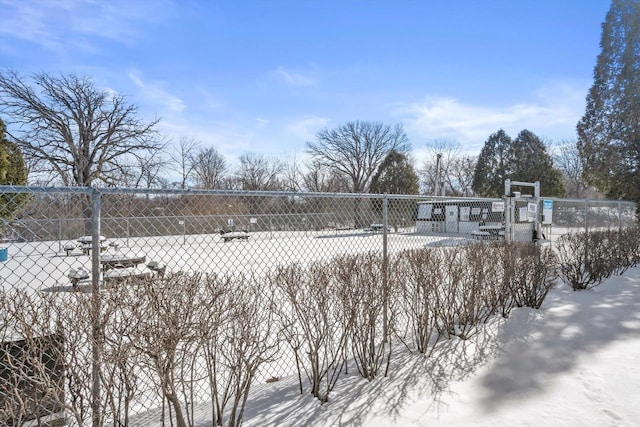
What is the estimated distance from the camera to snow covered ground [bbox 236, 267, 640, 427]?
253 centimetres

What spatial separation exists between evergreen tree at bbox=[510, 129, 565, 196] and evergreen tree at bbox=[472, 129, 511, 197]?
1.35 feet

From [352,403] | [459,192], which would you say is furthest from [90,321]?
[459,192]

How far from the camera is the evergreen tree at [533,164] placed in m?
25.0

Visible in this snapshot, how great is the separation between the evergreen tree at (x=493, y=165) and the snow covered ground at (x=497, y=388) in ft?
82.9

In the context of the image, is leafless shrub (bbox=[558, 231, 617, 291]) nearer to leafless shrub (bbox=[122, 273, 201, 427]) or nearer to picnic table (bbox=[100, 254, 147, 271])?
leafless shrub (bbox=[122, 273, 201, 427])

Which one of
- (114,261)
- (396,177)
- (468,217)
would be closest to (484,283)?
(114,261)

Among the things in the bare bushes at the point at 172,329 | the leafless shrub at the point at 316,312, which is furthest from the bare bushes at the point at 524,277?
the bare bushes at the point at 172,329

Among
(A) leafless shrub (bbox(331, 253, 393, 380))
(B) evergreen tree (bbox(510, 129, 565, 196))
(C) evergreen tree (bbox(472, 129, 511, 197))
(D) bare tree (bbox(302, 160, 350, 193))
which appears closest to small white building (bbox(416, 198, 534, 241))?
(A) leafless shrub (bbox(331, 253, 393, 380))

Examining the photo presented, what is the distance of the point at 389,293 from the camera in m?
3.28

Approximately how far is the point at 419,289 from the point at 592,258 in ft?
16.2

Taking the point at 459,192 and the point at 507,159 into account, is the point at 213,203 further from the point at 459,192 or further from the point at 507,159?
the point at 459,192

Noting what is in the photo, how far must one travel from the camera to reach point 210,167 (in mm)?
36344

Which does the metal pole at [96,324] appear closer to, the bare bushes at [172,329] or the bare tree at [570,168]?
the bare bushes at [172,329]

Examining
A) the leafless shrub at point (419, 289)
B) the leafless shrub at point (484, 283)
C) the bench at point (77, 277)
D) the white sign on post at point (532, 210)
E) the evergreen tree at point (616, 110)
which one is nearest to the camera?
the bench at point (77, 277)
